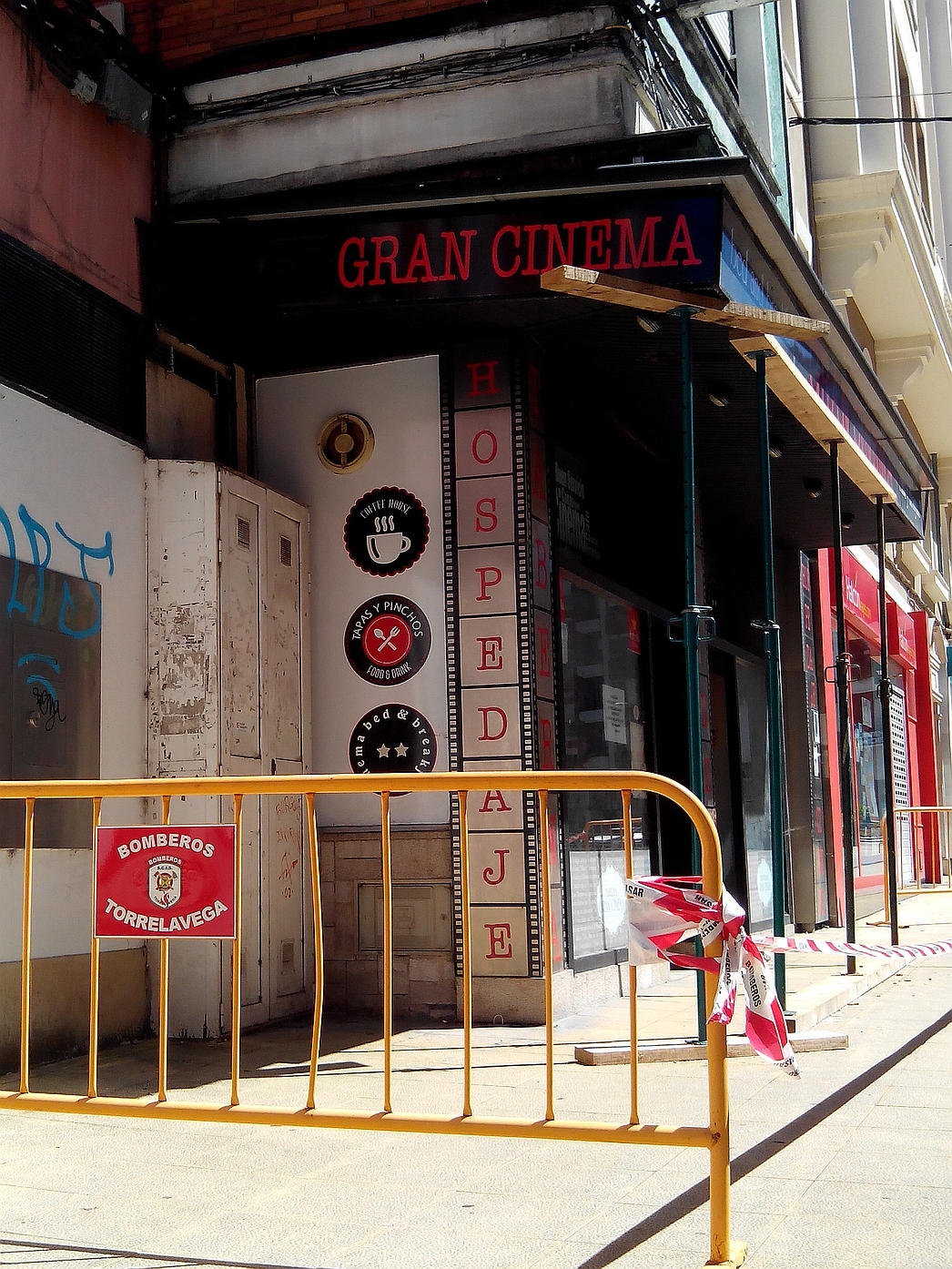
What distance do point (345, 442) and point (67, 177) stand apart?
230 centimetres

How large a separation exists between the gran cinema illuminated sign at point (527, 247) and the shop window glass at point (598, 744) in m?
2.20

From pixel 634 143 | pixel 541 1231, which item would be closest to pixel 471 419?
pixel 634 143

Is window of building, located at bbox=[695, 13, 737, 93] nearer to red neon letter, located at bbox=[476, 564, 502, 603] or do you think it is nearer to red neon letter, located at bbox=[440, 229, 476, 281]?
red neon letter, located at bbox=[440, 229, 476, 281]

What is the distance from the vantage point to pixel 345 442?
28.0ft

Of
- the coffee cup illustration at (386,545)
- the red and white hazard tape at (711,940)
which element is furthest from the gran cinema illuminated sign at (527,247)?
the red and white hazard tape at (711,940)

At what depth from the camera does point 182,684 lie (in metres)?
7.55

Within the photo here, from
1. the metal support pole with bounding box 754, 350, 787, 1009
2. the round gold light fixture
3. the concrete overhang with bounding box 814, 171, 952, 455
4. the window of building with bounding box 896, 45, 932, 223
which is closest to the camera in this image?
the metal support pole with bounding box 754, 350, 787, 1009

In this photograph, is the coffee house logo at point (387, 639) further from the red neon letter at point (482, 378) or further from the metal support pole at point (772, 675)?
the metal support pole at point (772, 675)

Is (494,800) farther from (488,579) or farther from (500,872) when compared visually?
(488,579)

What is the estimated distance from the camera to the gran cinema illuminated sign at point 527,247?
273 inches

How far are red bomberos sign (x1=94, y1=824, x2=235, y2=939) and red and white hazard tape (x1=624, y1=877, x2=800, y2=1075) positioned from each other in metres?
1.26

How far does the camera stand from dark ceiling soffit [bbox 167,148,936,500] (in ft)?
22.5

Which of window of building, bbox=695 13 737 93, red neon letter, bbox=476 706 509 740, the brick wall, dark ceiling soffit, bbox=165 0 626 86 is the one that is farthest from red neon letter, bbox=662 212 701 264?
red neon letter, bbox=476 706 509 740

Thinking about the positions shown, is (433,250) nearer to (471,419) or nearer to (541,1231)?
(471,419)
